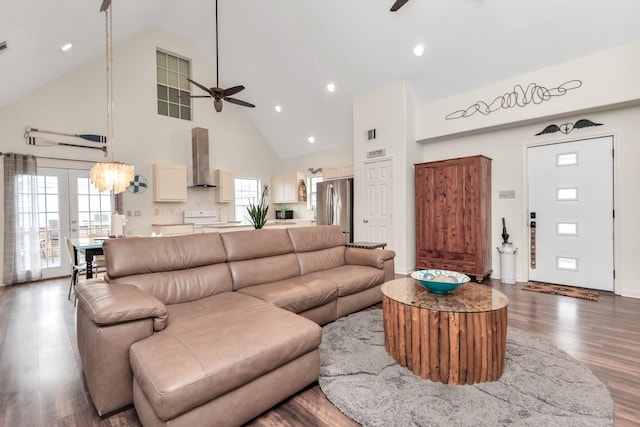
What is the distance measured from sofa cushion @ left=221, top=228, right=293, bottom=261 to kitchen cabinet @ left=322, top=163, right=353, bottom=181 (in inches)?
140

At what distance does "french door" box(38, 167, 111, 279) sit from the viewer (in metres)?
5.18

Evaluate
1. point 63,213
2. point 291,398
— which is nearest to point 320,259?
point 291,398

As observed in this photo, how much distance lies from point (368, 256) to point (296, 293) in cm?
133

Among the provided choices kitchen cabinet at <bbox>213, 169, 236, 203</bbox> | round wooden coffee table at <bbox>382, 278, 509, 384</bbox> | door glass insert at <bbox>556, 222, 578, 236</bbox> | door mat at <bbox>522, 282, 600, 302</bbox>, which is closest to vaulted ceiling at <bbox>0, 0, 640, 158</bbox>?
kitchen cabinet at <bbox>213, 169, 236, 203</bbox>

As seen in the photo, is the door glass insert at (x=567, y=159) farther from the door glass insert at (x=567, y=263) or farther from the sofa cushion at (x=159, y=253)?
the sofa cushion at (x=159, y=253)

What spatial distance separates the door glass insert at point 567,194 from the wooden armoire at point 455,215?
88 centimetres

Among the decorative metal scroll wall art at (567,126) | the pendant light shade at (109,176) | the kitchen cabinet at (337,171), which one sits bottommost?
the pendant light shade at (109,176)

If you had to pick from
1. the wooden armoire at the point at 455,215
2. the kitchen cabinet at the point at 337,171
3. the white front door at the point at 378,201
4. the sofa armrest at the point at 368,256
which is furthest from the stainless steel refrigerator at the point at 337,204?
the sofa armrest at the point at 368,256

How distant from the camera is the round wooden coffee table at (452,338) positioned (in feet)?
6.14

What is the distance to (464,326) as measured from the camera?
6.12ft

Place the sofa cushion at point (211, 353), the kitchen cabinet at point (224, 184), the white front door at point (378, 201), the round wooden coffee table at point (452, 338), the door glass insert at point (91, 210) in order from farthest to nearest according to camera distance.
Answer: the kitchen cabinet at point (224, 184)
the door glass insert at point (91, 210)
the white front door at point (378, 201)
the round wooden coffee table at point (452, 338)
the sofa cushion at point (211, 353)

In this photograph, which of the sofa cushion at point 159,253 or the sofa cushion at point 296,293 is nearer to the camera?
the sofa cushion at point 159,253

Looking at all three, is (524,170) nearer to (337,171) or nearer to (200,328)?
(337,171)

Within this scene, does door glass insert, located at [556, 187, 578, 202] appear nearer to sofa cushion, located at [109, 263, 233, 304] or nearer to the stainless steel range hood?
sofa cushion, located at [109, 263, 233, 304]
